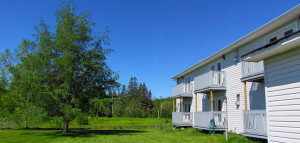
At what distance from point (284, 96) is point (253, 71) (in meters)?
6.37

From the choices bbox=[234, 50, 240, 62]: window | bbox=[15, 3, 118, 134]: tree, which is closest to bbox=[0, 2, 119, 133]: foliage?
bbox=[15, 3, 118, 134]: tree

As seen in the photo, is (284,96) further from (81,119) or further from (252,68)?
(81,119)

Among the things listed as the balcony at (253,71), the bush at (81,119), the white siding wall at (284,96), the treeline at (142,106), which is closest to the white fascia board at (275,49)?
the white siding wall at (284,96)

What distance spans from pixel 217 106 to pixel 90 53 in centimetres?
1128

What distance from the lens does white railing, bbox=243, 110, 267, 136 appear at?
1005 centimetres

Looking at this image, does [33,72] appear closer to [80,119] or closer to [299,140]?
[80,119]

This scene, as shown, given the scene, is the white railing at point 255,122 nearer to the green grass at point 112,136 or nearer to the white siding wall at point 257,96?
the green grass at point 112,136

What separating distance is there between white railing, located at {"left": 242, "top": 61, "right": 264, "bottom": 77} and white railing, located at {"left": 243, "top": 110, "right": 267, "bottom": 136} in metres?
2.17

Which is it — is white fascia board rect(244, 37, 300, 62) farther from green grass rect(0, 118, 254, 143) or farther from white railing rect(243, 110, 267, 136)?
green grass rect(0, 118, 254, 143)

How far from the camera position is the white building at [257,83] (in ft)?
19.1

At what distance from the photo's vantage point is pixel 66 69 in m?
16.6

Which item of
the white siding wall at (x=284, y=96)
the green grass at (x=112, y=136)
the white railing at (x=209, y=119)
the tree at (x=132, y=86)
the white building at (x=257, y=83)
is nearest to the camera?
the white siding wall at (x=284, y=96)

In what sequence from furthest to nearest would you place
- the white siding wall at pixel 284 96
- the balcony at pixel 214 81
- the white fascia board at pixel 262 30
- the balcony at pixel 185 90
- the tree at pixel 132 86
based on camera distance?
the tree at pixel 132 86 < the balcony at pixel 185 90 < the balcony at pixel 214 81 < the white fascia board at pixel 262 30 < the white siding wall at pixel 284 96

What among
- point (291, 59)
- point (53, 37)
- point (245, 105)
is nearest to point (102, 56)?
point (53, 37)
